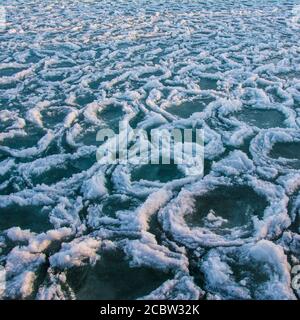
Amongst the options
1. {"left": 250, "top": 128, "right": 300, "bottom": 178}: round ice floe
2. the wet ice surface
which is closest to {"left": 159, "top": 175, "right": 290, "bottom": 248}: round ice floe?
the wet ice surface

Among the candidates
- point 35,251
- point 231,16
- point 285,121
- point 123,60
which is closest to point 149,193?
point 35,251

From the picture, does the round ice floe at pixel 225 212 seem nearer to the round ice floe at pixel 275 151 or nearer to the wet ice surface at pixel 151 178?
the wet ice surface at pixel 151 178

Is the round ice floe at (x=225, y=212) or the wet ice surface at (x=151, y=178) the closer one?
the wet ice surface at (x=151, y=178)

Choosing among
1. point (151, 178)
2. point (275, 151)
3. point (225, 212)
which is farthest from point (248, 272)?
point (275, 151)

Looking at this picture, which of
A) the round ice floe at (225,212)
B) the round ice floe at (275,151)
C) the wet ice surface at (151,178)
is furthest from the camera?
the round ice floe at (275,151)

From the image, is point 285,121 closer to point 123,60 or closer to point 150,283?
point 150,283

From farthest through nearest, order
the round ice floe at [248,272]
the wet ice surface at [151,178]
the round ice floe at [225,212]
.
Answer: the round ice floe at [225,212] → the wet ice surface at [151,178] → the round ice floe at [248,272]

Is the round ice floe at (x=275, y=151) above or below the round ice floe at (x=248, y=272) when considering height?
above

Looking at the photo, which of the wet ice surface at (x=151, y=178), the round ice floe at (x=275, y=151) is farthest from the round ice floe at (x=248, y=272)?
the round ice floe at (x=275, y=151)
